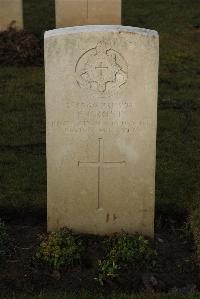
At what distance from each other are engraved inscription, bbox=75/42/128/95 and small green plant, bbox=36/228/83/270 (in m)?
1.14

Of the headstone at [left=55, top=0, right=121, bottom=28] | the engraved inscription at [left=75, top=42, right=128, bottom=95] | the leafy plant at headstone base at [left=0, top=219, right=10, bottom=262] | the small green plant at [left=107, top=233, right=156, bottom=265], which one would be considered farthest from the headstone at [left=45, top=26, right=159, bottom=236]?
the headstone at [left=55, top=0, right=121, bottom=28]

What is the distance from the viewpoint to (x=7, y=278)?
4477 millimetres

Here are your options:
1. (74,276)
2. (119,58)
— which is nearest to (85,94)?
(119,58)

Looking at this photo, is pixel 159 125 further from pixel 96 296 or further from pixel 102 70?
pixel 96 296

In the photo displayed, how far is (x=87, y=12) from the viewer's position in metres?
10.4

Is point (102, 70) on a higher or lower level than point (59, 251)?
higher

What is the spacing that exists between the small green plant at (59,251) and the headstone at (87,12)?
6.29 metres

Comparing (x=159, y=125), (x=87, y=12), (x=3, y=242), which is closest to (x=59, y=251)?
(x=3, y=242)

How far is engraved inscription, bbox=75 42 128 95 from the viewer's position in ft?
15.1

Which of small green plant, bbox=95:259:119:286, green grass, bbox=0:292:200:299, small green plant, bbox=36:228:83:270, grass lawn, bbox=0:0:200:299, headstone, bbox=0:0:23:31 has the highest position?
headstone, bbox=0:0:23:31

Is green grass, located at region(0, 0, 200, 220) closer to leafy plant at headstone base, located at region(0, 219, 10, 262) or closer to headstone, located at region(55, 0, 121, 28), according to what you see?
leafy plant at headstone base, located at region(0, 219, 10, 262)

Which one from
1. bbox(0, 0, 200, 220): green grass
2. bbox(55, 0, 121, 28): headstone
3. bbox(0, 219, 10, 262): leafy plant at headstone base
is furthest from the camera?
bbox(55, 0, 121, 28): headstone

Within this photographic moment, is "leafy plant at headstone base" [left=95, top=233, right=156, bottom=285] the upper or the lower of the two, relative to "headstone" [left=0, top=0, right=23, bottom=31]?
lower

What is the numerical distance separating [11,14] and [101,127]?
626cm
